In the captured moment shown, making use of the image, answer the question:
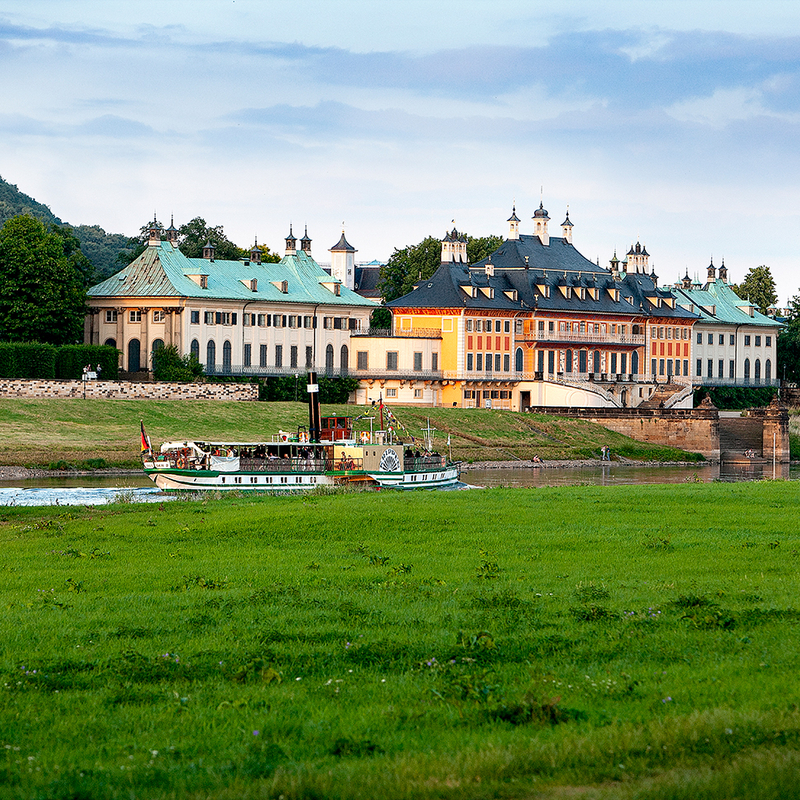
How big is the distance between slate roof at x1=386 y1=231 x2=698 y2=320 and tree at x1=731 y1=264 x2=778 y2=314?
25753 mm

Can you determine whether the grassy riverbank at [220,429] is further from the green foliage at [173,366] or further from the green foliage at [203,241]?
the green foliage at [203,241]

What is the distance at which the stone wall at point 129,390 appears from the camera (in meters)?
82.1

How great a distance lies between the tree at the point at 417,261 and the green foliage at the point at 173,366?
110ft

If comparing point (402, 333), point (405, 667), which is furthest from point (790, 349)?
point (405, 667)

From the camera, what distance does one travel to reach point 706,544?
77.1 ft

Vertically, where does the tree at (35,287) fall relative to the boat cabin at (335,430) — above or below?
above

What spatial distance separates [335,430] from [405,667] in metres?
45.5

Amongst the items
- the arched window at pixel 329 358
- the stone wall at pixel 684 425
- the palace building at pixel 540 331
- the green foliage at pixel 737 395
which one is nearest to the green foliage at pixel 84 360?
the arched window at pixel 329 358

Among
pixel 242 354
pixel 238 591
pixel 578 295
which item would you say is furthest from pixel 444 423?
pixel 238 591

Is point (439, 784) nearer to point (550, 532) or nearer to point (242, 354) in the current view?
point (550, 532)

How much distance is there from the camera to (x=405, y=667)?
1366 cm

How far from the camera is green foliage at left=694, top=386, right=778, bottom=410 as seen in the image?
4764 inches

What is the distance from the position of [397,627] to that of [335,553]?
759cm

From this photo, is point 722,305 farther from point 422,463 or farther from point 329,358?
point 422,463
